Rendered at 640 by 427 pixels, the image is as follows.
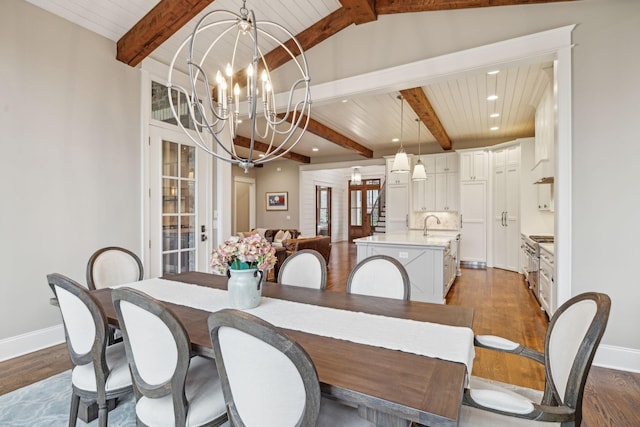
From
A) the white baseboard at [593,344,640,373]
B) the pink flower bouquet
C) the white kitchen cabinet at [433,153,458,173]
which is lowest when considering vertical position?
the white baseboard at [593,344,640,373]

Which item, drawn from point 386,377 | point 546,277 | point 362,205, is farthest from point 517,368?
point 362,205

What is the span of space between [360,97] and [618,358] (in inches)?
135

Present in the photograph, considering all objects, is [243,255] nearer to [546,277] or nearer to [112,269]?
[112,269]

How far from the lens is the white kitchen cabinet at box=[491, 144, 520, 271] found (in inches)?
254

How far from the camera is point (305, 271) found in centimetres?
245

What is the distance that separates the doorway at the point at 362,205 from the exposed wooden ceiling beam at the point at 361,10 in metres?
9.58

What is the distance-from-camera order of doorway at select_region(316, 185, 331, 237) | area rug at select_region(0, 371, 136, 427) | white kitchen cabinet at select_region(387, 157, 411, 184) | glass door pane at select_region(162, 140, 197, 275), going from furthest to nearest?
doorway at select_region(316, 185, 331, 237) → white kitchen cabinet at select_region(387, 157, 411, 184) → glass door pane at select_region(162, 140, 197, 275) → area rug at select_region(0, 371, 136, 427)

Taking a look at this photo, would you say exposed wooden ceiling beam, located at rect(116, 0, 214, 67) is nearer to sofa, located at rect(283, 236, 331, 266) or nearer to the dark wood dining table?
the dark wood dining table

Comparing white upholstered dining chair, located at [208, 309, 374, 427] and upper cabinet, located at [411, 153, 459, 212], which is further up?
upper cabinet, located at [411, 153, 459, 212]

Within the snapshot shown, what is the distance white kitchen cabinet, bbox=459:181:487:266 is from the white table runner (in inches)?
248

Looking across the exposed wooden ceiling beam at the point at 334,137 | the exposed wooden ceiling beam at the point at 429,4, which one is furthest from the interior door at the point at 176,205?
the exposed wooden ceiling beam at the point at 429,4

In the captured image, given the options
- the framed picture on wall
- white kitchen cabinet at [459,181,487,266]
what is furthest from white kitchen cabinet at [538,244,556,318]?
the framed picture on wall

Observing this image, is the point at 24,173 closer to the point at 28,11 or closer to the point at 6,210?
the point at 6,210

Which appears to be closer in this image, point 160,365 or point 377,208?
point 160,365
